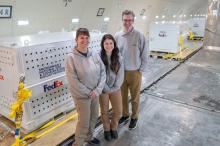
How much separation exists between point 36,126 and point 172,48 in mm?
6739

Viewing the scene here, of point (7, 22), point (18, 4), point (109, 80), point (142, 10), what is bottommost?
point (109, 80)

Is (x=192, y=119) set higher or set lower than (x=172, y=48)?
lower

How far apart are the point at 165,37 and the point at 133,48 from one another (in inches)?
224

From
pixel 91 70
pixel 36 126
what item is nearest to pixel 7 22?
pixel 36 126

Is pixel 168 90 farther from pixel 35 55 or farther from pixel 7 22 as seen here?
pixel 7 22

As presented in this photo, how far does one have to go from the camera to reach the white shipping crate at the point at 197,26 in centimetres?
1352

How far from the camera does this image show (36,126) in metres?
3.41

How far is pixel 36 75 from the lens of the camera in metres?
3.28

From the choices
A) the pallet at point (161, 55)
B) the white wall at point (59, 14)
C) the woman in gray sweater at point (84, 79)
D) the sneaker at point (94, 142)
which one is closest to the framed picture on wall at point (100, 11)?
the white wall at point (59, 14)

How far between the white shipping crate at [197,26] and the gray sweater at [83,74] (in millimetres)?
12279

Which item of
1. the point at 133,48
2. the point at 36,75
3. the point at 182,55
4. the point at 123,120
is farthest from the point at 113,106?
the point at 182,55

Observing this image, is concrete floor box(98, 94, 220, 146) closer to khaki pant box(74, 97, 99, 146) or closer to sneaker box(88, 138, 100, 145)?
sneaker box(88, 138, 100, 145)

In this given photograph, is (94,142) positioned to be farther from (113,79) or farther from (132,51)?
(132,51)

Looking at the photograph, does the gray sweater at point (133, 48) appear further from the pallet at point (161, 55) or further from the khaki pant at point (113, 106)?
the pallet at point (161, 55)
